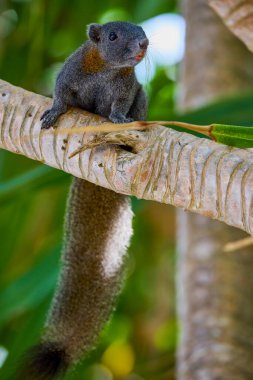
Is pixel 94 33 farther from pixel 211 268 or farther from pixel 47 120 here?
pixel 211 268

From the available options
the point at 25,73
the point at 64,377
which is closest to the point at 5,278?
the point at 25,73

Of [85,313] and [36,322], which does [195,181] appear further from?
[36,322]

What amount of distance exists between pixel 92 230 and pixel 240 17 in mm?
775

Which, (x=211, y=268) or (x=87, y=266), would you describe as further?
(x=211, y=268)

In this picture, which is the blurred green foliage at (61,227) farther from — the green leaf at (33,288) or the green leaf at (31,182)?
the green leaf at (31,182)

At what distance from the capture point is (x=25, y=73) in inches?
161

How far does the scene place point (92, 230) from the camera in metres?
2.46

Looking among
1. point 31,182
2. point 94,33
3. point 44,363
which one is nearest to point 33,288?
point 31,182

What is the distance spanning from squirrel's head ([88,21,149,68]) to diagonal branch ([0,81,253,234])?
0.37 meters

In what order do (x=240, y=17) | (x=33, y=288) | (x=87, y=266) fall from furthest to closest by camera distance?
(x=33, y=288) < (x=87, y=266) < (x=240, y=17)

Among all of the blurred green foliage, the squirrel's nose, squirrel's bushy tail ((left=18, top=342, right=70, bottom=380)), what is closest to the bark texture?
the squirrel's nose

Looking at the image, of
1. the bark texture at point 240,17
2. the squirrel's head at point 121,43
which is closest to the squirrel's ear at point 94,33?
the squirrel's head at point 121,43

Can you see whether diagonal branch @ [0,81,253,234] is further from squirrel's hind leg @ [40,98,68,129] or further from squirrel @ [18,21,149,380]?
squirrel @ [18,21,149,380]

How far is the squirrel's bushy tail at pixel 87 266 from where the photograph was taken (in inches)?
95.1
